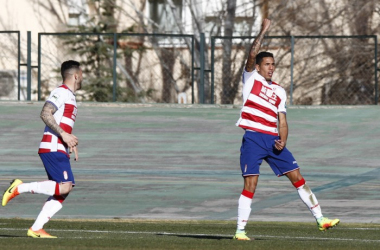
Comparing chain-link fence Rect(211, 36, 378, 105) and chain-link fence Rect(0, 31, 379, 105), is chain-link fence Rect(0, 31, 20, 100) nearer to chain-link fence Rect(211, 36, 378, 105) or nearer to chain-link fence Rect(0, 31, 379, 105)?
chain-link fence Rect(0, 31, 379, 105)

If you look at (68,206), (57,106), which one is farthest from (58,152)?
(68,206)

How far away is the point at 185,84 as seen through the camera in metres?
32.3

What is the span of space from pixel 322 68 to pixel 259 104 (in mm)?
22414

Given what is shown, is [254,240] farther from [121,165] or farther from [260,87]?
[121,165]

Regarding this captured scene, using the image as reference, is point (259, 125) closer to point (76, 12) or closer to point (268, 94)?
point (268, 94)

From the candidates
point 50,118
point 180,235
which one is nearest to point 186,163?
point 180,235

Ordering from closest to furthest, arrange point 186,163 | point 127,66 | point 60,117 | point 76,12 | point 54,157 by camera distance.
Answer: point 54,157, point 60,117, point 186,163, point 127,66, point 76,12

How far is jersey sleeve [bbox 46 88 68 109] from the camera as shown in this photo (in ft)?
34.9

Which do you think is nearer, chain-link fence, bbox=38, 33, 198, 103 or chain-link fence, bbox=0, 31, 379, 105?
chain-link fence, bbox=0, 31, 379, 105

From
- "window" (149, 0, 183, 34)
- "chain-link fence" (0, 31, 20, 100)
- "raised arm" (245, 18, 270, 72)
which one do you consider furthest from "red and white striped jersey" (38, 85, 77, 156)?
"window" (149, 0, 183, 34)

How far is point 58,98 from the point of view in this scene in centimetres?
1068

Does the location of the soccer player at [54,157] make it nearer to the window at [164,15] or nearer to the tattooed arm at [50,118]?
the tattooed arm at [50,118]

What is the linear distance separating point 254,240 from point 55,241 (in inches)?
78.8

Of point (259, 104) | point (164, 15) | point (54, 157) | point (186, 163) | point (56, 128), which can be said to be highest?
point (164, 15)
